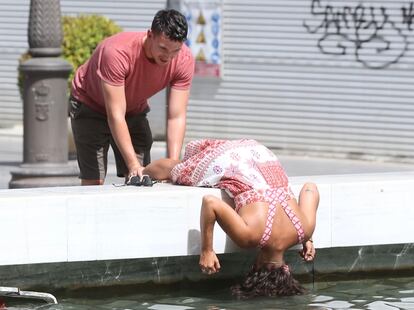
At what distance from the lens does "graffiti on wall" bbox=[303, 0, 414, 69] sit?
45.4 ft

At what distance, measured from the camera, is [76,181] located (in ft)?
33.5

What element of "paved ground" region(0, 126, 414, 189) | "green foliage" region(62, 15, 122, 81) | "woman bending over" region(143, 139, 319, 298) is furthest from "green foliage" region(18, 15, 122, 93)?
"woman bending over" region(143, 139, 319, 298)

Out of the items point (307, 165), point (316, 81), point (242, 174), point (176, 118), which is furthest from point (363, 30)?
point (242, 174)

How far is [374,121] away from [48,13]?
4960 millimetres

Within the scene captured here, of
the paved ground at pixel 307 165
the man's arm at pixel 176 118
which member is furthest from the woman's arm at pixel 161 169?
the paved ground at pixel 307 165

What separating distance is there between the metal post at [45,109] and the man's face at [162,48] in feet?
10.4

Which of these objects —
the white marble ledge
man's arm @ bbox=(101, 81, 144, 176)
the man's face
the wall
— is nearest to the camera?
the white marble ledge

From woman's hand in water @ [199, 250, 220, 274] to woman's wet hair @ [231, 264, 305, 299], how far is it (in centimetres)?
24

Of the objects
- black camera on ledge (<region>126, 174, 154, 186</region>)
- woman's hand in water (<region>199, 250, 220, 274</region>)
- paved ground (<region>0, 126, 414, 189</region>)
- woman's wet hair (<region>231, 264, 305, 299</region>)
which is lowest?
paved ground (<region>0, 126, 414, 189</region>)

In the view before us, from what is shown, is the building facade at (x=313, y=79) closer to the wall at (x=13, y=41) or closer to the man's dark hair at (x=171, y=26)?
the wall at (x=13, y=41)

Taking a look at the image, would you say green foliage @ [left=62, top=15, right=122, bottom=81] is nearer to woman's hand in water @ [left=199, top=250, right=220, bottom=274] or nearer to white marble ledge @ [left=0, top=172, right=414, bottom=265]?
white marble ledge @ [left=0, top=172, right=414, bottom=265]

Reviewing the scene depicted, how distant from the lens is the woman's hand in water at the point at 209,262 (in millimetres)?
6582

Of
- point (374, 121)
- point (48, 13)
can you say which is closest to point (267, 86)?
point (374, 121)

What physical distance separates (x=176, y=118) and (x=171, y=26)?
2.55 ft
